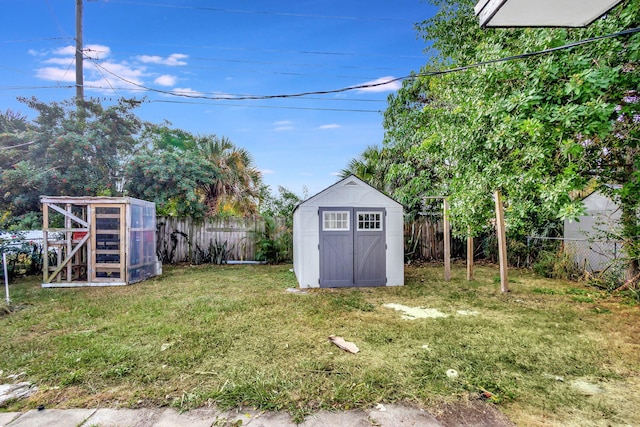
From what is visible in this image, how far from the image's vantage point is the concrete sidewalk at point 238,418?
6.60 feet

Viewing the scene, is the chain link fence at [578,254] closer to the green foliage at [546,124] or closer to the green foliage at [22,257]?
the green foliage at [546,124]

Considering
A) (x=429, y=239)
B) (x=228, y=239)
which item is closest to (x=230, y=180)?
(x=228, y=239)

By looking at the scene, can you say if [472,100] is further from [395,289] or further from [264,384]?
[264,384]

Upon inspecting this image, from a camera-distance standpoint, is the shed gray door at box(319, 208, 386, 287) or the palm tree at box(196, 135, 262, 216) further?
the palm tree at box(196, 135, 262, 216)

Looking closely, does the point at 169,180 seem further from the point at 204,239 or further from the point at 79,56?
the point at 79,56

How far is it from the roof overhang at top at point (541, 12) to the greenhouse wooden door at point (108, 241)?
7223 mm

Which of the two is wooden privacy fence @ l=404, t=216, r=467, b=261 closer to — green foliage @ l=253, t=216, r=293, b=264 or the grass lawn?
green foliage @ l=253, t=216, r=293, b=264

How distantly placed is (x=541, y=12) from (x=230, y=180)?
11.3m

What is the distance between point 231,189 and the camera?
11891mm

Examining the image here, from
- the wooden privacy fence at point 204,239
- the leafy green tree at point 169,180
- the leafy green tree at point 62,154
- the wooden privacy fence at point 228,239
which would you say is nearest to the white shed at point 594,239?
the wooden privacy fence at point 228,239

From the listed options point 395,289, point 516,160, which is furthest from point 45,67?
point 516,160

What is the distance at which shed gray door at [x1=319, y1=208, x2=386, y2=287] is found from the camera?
6543mm

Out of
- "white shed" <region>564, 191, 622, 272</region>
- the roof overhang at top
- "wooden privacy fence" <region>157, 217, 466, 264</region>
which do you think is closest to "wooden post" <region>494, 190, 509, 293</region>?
"white shed" <region>564, 191, 622, 272</region>

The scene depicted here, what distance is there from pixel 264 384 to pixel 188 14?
10.0 m
